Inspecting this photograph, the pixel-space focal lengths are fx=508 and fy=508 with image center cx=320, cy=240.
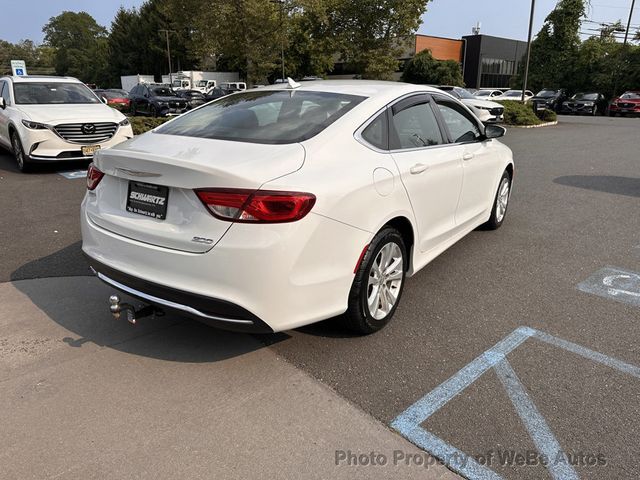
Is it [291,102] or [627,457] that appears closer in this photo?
[627,457]

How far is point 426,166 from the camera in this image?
3707 mm

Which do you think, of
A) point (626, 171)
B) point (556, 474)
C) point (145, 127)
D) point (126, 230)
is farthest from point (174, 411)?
point (145, 127)

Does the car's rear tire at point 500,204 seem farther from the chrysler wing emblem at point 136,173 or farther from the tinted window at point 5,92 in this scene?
the tinted window at point 5,92

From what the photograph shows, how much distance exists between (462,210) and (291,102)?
6.01 feet

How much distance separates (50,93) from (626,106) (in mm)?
32175

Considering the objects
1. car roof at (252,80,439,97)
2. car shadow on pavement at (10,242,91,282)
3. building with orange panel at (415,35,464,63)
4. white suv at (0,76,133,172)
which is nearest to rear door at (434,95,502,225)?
car roof at (252,80,439,97)

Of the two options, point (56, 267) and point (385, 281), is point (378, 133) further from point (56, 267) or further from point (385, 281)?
point (56, 267)

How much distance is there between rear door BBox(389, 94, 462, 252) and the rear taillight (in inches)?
42.5

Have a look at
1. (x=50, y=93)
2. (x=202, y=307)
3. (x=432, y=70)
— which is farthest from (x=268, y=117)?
(x=432, y=70)

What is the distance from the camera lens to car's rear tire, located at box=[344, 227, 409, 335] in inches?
124

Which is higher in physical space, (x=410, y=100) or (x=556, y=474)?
(x=410, y=100)

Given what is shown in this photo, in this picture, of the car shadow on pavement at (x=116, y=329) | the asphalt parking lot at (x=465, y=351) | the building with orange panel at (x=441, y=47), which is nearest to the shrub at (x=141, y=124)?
the asphalt parking lot at (x=465, y=351)

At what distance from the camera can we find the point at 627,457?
92.7 inches

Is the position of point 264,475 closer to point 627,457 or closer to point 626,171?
point 627,457
